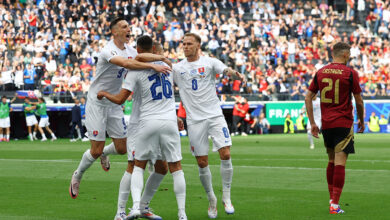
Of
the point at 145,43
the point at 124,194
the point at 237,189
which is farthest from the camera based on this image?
the point at 237,189

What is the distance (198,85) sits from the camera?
9383mm

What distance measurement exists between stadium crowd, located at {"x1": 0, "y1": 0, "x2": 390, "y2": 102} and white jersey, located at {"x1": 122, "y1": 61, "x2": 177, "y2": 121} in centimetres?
2351

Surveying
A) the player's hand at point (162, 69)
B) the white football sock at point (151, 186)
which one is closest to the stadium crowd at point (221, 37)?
the white football sock at point (151, 186)

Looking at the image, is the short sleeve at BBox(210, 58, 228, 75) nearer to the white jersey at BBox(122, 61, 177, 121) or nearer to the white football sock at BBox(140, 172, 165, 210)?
the white jersey at BBox(122, 61, 177, 121)

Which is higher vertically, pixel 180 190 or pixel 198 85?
pixel 198 85

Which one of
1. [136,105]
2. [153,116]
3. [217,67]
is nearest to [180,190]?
[153,116]

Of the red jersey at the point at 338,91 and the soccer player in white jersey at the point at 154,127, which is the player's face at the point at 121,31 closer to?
the soccer player in white jersey at the point at 154,127

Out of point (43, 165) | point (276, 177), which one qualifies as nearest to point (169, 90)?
point (276, 177)

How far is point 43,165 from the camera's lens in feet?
55.8

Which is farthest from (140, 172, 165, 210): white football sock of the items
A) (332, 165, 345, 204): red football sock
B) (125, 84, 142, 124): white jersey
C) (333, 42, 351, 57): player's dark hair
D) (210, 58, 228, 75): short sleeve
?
(333, 42, 351, 57): player's dark hair

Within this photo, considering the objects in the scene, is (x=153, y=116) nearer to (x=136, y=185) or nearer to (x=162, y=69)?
(x=162, y=69)

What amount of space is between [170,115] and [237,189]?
3953mm

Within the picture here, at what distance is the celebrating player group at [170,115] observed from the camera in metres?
8.27

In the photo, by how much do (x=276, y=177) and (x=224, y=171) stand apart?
443cm
